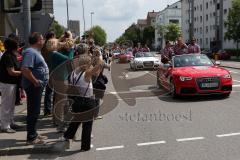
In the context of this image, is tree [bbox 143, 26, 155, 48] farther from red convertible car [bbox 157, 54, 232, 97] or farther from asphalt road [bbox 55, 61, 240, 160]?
asphalt road [bbox 55, 61, 240, 160]

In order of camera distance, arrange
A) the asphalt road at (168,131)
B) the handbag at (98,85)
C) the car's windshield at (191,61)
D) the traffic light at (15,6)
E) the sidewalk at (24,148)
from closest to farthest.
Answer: the asphalt road at (168,131) → the sidewalk at (24,148) → the traffic light at (15,6) → the handbag at (98,85) → the car's windshield at (191,61)

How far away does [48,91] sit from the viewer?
9.95 metres

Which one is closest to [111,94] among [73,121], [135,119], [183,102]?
[183,102]

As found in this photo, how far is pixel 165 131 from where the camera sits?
8.52 m

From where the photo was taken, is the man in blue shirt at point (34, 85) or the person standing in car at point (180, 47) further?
the person standing in car at point (180, 47)

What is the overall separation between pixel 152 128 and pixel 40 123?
7.69ft

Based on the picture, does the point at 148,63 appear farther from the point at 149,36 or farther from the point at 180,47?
the point at 149,36

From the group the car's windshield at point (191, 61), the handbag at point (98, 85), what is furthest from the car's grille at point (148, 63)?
the handbag at point (98, 85)

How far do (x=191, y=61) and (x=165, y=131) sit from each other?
6.39 meters

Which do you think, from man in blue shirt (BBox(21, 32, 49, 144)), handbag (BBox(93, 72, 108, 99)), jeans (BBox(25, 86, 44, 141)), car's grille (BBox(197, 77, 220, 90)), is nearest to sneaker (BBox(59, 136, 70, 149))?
man in blue shirt (BBox(21, 32, 49, 144))

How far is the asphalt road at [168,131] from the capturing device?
678 centimetres

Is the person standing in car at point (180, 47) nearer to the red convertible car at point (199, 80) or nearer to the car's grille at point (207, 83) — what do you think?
the red convertible car at point (199, 80)

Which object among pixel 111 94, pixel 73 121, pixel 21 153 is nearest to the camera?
pixel 21 153

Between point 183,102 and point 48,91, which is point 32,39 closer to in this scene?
point 48,91
